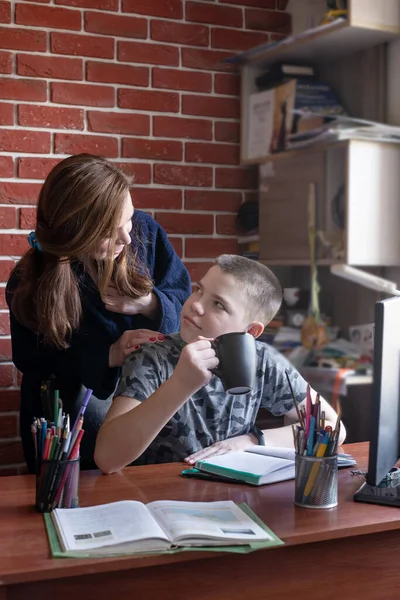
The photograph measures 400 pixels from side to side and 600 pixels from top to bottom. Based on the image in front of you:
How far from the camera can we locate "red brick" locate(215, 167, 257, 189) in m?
2.99

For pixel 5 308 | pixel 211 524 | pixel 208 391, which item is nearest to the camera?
pixel 211 524

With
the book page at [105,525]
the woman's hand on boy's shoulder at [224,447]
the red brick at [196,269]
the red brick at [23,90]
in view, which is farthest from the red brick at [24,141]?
the book page at [105,525]

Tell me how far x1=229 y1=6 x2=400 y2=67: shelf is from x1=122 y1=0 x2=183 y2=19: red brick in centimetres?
27

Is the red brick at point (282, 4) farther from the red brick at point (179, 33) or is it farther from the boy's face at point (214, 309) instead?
the boy's face at point (214, 309)

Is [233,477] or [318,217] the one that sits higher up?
[318,217]

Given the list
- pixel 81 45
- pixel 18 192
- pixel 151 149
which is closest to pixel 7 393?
pixel 18 192

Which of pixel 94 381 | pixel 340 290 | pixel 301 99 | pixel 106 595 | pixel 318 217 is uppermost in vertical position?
pixel 301 99

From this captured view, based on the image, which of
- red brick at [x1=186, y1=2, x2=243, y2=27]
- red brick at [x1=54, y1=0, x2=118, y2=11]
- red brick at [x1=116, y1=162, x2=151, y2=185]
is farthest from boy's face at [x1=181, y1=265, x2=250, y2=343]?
red brick at [x1=186, y1=2, x2=243, y2=27]

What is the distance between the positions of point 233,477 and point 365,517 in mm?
271

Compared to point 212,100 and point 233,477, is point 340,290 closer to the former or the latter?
point 212,100

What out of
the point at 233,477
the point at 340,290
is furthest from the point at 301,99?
the point at 233,477

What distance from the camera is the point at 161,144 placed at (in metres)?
2.86

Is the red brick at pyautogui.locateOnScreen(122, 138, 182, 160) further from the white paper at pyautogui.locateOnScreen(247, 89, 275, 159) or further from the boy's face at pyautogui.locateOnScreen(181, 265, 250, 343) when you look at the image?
the boy's face at pyautogui.locateOnScreen(181, 265, 250, 343)

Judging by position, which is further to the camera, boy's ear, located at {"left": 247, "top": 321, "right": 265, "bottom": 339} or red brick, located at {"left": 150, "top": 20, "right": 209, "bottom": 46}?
red brick, located at {"left": 150, "top": 20, "right": 209, "bottom": 46}
